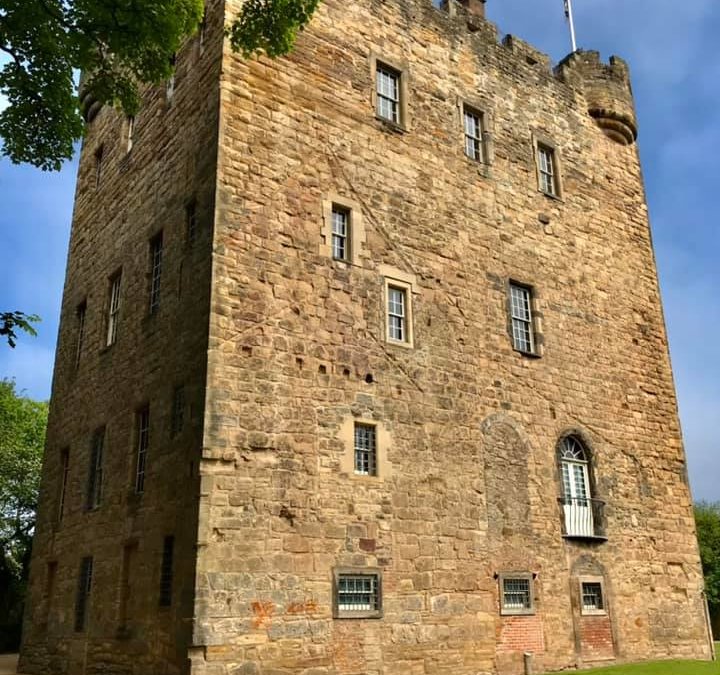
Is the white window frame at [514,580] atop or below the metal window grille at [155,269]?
below

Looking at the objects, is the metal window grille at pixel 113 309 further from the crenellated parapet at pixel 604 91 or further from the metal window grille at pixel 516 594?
the crenellated parapet at pixel 604 91

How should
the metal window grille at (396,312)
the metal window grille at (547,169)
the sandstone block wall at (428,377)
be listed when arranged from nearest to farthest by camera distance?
the sandstone block wall at (428,377) < the metal window grille at (396,312) < the metal window grille at (547,169)

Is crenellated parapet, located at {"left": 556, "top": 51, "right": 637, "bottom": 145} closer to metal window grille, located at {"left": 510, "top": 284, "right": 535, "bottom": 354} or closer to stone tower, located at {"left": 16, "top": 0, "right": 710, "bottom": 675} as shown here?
stone tower, located at {"left": 16, "top": 0, "right": 710, "bottom": 675}

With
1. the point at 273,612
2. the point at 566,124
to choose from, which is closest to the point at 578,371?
the point at 566,124

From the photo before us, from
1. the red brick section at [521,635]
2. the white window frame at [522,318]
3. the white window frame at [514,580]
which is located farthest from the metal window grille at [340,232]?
the red brick section at [521,635]

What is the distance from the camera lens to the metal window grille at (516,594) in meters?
14.7

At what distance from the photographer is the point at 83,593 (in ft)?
51.4

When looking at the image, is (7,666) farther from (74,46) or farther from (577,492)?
(74,46)

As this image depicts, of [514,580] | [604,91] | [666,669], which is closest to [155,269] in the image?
[514,580]

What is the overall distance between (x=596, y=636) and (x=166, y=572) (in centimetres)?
909

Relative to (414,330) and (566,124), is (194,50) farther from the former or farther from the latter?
(566,124)

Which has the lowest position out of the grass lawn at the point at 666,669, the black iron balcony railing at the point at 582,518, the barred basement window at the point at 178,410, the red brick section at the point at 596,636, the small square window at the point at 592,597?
the grass lawn at the point at 666,669

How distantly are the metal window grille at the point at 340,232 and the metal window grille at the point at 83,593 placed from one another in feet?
26.5

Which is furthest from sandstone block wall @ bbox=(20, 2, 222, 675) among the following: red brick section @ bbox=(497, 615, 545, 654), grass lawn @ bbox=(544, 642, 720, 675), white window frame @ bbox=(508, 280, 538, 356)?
grass lawn @ bbox=(544, 642, 720, 675)
